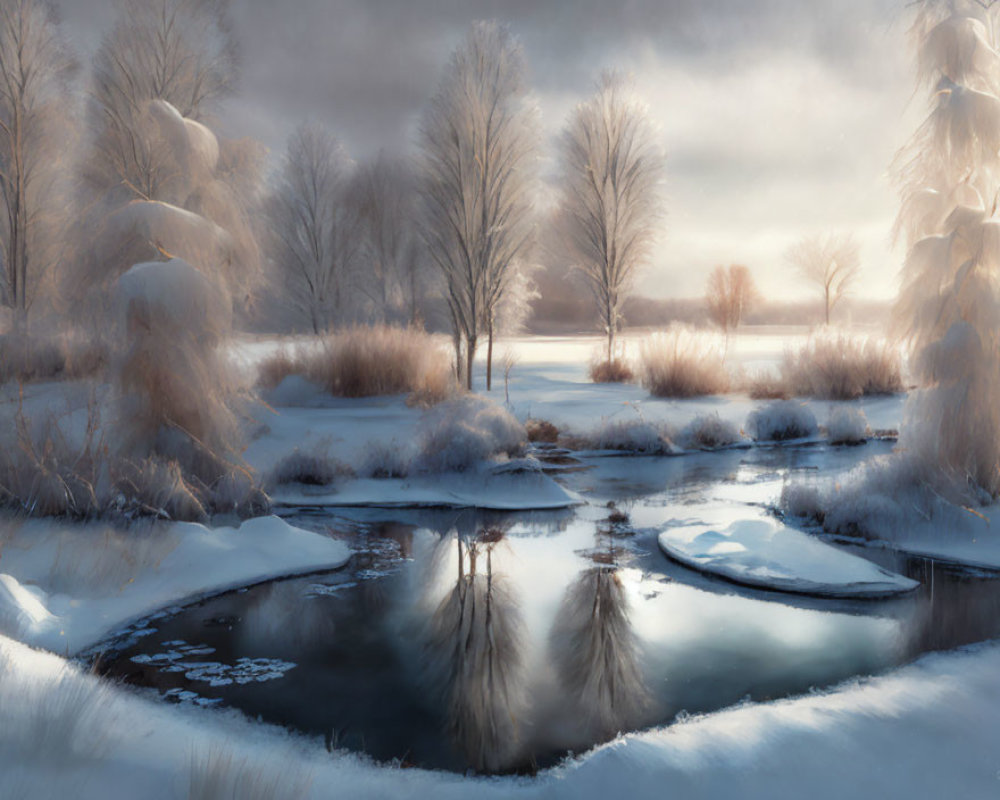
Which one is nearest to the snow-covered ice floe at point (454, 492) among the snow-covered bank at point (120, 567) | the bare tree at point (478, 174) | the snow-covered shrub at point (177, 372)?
the snow-covered shrub at point (177, 372)

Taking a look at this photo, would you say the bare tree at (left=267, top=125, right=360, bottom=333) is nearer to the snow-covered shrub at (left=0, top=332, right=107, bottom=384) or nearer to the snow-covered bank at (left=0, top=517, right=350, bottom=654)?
the snow-covered shrub at (left=0, top=332, right=107, bottom=384)

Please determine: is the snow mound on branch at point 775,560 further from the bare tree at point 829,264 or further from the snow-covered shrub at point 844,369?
the bare tree at point 829,264

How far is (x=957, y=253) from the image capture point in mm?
5426

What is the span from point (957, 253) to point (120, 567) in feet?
19.9

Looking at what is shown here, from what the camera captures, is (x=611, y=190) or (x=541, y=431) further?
(x=611, y=190)

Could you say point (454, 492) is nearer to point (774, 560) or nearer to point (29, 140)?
point (774, 560)

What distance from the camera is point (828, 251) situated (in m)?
27.1

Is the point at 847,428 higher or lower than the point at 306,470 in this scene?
higher

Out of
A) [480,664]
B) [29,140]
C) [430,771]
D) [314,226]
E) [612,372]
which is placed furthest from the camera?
[314,226]

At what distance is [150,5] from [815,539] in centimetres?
756

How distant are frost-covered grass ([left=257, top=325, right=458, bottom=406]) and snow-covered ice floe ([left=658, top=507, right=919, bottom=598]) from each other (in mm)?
6271

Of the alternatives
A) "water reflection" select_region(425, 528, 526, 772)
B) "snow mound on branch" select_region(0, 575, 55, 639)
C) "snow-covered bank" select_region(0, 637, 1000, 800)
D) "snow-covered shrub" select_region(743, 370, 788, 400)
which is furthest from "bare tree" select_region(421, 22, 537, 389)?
"snow-covered bank" select_region(0, 637, 1000, 800)

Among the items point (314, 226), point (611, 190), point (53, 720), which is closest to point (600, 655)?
point (53, 720)

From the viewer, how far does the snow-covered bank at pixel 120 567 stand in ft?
11.5
